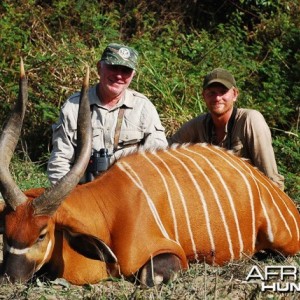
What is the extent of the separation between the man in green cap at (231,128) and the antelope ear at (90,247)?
4.85 feet

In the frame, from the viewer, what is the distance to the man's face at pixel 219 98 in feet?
15.4

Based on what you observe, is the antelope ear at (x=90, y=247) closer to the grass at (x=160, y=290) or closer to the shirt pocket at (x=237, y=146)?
the grass at (x=160, y=290)

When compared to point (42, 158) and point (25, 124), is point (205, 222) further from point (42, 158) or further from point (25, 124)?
point (25, 124)

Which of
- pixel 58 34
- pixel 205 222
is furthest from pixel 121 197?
pixel 58 34

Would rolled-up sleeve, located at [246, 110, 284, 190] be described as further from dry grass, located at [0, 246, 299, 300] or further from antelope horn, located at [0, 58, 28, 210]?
antelope horn, located at [0, 58, 28, 210]

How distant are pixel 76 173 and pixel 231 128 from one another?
1562mm

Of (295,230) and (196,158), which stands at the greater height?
(196,158)

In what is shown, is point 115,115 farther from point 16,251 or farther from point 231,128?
point 16,251

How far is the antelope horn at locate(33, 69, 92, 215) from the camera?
3.33 meters

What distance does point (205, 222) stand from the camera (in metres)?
3.86

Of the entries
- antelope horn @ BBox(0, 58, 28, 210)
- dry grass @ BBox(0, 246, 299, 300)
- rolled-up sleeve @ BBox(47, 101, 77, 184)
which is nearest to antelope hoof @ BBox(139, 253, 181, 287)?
dry grass @ BBox(0, 246, 299, 300)

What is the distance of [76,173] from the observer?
3402mm

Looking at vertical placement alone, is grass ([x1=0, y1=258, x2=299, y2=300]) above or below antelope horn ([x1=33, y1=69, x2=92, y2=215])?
below

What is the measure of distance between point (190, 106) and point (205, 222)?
329 centimetres
